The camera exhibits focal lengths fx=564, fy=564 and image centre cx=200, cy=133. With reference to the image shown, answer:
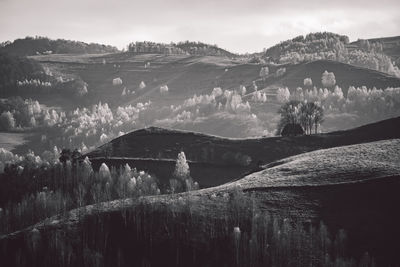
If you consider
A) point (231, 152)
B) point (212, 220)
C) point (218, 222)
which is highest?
point (231, 152)

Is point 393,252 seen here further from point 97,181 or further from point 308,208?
point 97,181

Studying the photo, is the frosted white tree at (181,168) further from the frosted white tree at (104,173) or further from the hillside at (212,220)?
the hillside at (212,220)

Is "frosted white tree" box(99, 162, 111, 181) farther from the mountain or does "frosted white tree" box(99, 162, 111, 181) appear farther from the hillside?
the mountain

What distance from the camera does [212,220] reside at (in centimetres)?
10338

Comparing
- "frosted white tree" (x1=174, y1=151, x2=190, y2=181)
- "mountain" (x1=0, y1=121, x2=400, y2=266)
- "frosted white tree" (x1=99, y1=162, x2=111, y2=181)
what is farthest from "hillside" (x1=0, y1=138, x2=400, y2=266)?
"frosted white tree" (x1=99, y1=162, x2=111, y2=181)

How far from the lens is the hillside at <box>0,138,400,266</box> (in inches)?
3716

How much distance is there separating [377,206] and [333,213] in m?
8.26

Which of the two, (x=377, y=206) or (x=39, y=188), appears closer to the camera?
(x=377, y=206)

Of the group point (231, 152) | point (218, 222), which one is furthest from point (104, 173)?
point (218, 222)

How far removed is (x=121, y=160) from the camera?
188 m

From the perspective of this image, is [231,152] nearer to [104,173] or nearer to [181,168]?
[181,168]

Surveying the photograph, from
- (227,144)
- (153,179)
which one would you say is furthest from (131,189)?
(227,144)

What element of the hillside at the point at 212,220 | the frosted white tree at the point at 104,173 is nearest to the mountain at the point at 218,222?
the hillside at the point at 212,220

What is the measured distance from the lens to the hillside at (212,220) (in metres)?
94.4
